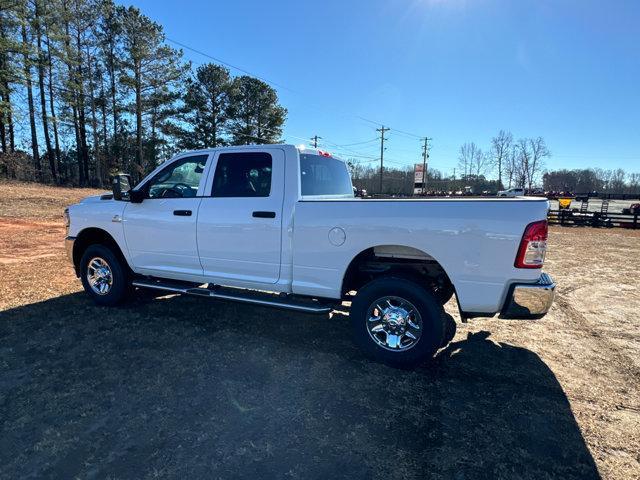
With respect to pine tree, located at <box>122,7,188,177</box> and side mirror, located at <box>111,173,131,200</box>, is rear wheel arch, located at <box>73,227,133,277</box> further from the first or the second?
pine tree, located at <box>122,7,188,177</box>

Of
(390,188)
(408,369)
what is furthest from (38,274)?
(390,188)

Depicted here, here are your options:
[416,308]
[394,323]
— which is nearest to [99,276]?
[394,323]

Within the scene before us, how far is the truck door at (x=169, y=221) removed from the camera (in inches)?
172

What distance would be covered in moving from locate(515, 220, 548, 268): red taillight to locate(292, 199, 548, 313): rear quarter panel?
0.04m

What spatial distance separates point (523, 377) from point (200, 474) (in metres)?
2.86

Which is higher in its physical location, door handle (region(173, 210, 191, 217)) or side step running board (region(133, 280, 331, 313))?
door handle (region(173, 210, 191, 217))

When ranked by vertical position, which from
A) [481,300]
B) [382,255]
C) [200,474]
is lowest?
[200,474]

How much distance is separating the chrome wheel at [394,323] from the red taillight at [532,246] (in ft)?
3.23

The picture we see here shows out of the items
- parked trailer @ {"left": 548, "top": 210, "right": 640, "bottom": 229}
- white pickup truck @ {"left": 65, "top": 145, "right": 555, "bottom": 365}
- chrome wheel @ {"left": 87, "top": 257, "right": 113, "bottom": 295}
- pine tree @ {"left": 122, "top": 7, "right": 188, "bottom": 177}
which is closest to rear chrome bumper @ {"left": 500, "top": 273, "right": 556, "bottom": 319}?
white pickup truck @ {"left": 65, "top": 145, "right": 555, "bottom": 365}

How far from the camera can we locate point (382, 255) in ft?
11.9

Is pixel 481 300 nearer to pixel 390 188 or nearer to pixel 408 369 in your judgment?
pixel 408 369

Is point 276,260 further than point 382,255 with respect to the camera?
Yes

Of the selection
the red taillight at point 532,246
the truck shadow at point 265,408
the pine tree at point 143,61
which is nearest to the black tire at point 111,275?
the truck shadow at point 265,408

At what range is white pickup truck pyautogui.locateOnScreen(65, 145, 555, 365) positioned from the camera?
3.05 meters
